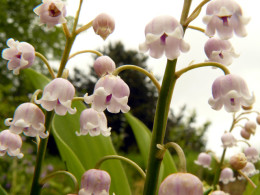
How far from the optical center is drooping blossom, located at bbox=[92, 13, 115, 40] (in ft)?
3.24

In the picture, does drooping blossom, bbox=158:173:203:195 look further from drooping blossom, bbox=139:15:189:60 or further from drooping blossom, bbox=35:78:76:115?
drooping blossom, bbox=35:78:76:115

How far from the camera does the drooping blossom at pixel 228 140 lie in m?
1.97

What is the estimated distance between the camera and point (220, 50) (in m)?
0.98

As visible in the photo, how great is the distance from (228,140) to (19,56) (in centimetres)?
137

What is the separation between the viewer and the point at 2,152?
1.11m

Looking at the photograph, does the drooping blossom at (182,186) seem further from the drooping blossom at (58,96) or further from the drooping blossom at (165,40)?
the drooping blossom at (58,96)

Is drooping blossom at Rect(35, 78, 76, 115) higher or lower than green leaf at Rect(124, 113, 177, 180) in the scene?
higher

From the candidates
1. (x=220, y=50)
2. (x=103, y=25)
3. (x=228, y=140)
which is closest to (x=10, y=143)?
(x=103, y=25)

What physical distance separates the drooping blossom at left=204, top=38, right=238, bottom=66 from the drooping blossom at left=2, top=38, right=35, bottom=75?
524 mm

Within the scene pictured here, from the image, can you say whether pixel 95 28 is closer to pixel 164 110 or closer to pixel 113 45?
pixel 164 110

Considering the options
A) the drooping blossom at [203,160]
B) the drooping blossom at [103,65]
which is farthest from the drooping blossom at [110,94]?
the drooping blossom at [203,160]

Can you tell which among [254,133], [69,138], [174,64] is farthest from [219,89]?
[254,133]

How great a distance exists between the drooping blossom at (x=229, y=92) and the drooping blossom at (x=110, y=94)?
0.72 feet

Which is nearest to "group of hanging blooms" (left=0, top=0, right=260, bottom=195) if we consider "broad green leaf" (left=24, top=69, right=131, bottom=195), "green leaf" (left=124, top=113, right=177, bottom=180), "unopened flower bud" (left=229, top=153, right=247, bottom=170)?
"broad green leaf" (left=24, top=69, right=131, bottom=195)
